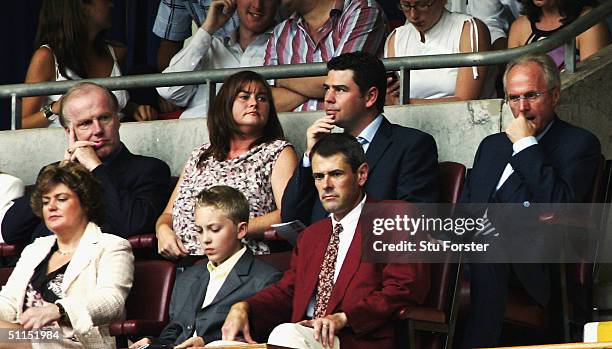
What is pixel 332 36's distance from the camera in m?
8.32

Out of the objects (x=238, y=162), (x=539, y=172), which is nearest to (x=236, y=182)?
(x=238, y=162)

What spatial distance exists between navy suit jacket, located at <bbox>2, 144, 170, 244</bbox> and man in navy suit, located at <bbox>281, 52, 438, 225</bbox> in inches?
29.4

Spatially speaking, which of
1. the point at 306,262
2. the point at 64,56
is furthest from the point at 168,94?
the point at 306,262

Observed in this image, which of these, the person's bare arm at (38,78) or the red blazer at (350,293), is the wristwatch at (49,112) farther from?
the red blazer at (350,293)

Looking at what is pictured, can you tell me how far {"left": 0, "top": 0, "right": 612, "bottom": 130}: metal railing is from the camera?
7238 mm

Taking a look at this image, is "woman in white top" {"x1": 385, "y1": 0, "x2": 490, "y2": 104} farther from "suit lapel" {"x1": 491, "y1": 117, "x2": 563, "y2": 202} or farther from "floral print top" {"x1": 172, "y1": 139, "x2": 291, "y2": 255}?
"suit lapel" {"x1": 491, "y1": 117, "x2": 563, "y2": 202}

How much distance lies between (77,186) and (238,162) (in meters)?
0.71

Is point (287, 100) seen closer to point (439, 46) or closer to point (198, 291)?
point (439, 46)

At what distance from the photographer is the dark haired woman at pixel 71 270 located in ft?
22.0

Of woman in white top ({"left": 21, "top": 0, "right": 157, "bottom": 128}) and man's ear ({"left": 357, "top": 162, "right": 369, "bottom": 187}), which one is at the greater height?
woman in white top ({"left": 21, "top": 0, "right": 157, "bottom": 128})

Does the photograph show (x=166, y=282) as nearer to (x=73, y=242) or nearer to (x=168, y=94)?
(x=73, y=242)

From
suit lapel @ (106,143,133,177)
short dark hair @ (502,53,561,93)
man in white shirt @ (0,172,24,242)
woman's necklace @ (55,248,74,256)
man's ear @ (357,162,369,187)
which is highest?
short dark hair @ (502,53,561,93)

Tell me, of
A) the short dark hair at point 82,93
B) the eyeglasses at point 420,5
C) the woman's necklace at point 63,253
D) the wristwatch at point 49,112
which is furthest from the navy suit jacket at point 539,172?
the wristwatch at point 49,112

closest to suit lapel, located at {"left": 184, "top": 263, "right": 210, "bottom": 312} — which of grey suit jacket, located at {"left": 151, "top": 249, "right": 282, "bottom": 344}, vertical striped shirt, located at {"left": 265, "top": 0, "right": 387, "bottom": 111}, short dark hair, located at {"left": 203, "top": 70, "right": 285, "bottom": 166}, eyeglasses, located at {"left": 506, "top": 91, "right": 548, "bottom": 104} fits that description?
grey suit jacket, located at {"left": 151, "top": 249, "right": 282, "bottom": 344}
